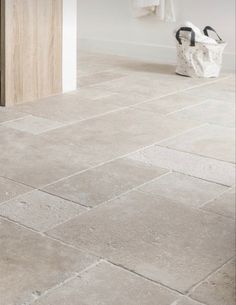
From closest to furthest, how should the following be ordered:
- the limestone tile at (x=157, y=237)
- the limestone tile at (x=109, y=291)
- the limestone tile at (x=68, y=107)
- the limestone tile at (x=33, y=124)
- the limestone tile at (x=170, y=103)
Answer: the limestone tile at (x=109, y=291) < the limestone tile at (x=157, y=237) < the limestone tile at (x=33, y=124) < the limestone tile at (x=68, y=107) < the limestone tile at (x=170, y=103)

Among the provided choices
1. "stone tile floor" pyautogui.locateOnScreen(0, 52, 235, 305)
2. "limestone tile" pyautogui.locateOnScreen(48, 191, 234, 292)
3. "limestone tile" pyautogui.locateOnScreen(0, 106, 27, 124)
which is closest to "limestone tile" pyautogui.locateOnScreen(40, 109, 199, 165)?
"stone tile floor" pyautogui.locateOnScreen(0, 52, 235, 305)

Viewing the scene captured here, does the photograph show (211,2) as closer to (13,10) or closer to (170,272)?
(13,10)

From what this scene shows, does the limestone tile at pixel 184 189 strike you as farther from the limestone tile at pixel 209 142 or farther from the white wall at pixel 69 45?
the white wall at pixel 69 45

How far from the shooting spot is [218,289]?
1.73 metres

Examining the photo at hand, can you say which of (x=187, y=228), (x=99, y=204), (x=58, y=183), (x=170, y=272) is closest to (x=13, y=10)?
(x=58, y=183)

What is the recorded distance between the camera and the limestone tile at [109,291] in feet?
5.41

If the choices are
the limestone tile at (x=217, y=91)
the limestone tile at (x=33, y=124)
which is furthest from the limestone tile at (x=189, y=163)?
the limestone tile at (x=217, y=91)

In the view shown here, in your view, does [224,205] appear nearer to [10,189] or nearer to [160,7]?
[10,189]

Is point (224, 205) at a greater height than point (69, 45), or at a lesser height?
lesser

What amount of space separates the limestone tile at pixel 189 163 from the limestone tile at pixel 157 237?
0.38 metres

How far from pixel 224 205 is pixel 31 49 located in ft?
6.39

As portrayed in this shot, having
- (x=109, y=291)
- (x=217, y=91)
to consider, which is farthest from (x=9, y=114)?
(x=109, y=291)

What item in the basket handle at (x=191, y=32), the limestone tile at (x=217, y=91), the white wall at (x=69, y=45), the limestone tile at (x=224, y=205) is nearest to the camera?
A: the limestone tile at (x=224, y=205)

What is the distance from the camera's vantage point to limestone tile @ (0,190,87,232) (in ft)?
6.99
